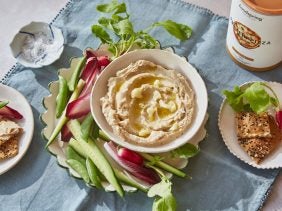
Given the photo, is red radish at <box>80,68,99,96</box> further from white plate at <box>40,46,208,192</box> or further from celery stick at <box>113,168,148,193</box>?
celery stick at <box>113,168,148,193</box>

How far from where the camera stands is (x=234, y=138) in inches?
61.6

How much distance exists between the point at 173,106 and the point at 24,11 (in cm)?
75

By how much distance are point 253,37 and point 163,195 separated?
21.8 inches

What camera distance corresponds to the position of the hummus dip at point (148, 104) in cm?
148

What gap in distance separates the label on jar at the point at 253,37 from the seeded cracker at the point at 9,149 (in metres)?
0.77

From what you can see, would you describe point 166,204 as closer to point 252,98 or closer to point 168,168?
point 168,168

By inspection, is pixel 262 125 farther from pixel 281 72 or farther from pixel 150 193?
pixel 150 193

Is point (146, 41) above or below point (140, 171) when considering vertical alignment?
above

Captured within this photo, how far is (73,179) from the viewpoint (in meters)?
1.56

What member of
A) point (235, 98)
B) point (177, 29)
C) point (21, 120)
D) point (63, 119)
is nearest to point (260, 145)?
point (235, 98)

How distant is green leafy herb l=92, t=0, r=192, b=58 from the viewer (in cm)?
168

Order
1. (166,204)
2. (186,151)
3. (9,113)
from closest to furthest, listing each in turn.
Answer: (166,204) → (186,151) → (9,113)

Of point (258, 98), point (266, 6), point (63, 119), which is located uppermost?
point (266, 6)

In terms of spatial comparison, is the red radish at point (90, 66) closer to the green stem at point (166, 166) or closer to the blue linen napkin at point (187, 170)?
the blue linen napkin at point (187, 170)
